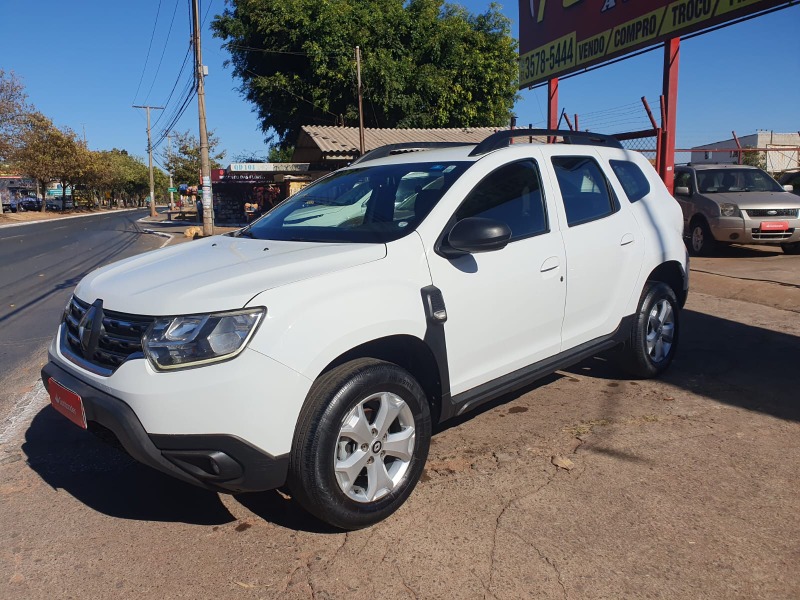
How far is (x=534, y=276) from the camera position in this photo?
377cm

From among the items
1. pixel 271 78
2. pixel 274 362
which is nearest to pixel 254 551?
pixel 274 362

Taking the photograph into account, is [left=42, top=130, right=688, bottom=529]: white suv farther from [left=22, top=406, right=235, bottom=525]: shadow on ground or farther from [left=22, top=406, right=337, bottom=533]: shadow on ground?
[left=22, top=406, right=235, bottom=525]: shadow on ground

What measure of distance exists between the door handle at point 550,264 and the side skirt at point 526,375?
22.0 inches

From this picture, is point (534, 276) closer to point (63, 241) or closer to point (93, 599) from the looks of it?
point (93, 599)

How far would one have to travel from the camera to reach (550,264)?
3883 mm

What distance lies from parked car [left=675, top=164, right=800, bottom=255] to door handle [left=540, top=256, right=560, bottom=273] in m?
8.98

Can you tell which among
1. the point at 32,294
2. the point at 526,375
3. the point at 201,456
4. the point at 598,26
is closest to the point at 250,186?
the point at 32,294

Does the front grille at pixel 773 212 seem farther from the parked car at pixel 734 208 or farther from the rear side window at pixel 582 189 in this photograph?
the rear side window at pixel 582 189

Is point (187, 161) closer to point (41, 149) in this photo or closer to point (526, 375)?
point (41, 149)

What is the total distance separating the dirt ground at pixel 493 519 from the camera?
105 inches

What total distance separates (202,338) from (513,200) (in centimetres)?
207

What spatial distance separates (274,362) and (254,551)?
3.01 feet

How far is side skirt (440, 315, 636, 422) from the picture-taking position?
11.3 feet

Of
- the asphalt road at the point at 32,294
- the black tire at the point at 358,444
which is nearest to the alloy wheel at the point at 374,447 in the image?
the black tire at the point at 358,444
